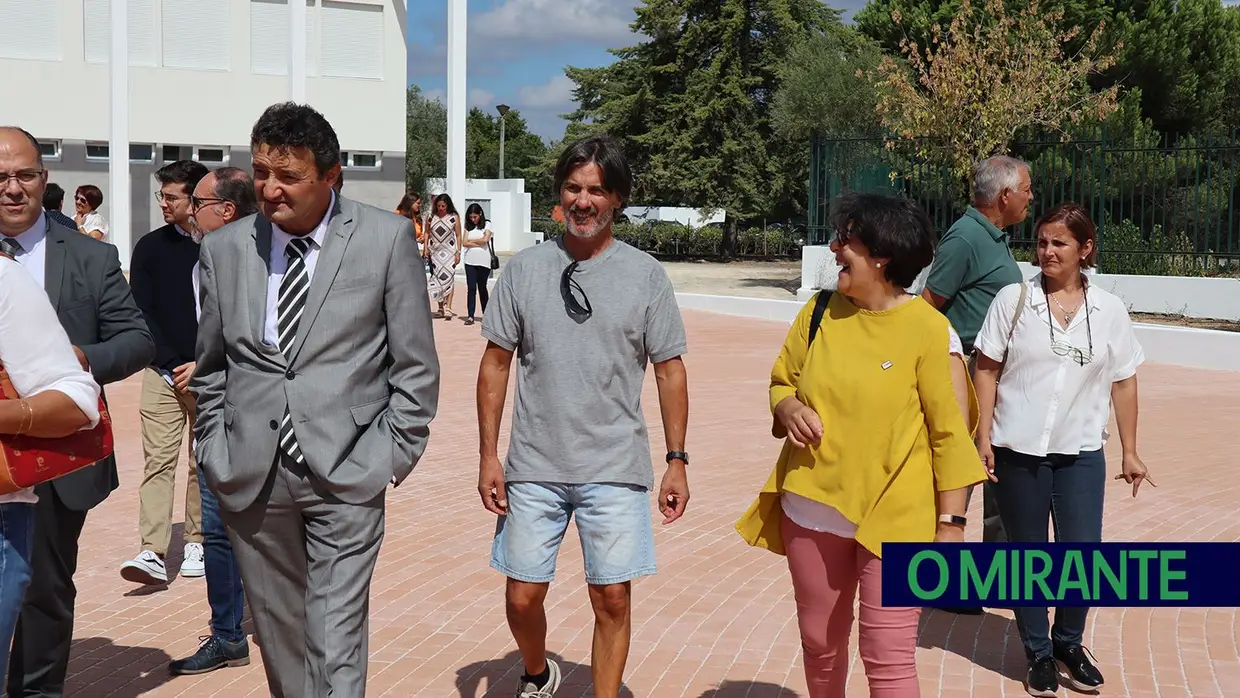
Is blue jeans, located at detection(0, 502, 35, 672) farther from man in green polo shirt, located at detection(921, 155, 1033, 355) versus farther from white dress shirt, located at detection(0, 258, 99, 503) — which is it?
man in green polo shirt, located at detection(921, 155, 1033, 355)

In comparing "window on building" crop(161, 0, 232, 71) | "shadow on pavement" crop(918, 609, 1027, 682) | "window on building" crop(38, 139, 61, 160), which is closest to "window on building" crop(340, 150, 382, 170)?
"window on building" crop(161, 0, 232, 71)

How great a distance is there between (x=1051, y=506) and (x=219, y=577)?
10.4ft

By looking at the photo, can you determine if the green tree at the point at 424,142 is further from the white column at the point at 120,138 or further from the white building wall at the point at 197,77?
the white column at the point at 120,138

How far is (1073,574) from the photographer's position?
4.66 metres

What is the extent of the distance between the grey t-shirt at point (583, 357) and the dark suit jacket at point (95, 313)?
115 cm

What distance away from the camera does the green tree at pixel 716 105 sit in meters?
42.1

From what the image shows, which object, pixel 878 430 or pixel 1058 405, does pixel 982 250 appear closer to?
pixel 1058 405

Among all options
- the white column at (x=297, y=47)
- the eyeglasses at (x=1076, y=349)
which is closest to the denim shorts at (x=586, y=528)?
the eyeglasses at (x=1076, y=349)

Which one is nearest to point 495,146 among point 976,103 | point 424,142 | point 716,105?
point 424,142

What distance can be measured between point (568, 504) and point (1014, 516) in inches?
72.9

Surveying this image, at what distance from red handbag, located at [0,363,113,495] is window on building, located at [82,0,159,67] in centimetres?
3317

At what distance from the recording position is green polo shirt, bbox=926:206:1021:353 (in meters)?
5.46

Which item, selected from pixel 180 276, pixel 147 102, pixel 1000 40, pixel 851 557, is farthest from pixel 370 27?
pixel 851 557

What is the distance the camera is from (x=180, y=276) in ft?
17.5
